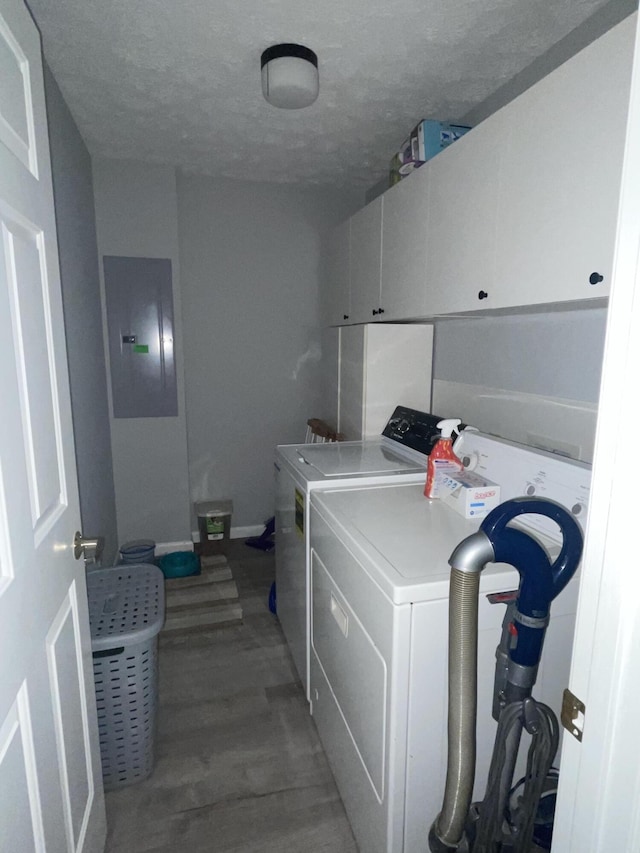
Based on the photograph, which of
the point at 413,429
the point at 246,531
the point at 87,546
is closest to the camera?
the point at 87,546

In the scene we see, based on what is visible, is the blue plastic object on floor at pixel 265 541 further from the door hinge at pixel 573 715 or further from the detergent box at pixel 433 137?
the door hinge at pixel 573 715

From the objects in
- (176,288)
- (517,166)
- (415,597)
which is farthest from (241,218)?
(415,597)

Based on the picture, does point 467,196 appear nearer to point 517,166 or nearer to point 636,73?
point 517,166

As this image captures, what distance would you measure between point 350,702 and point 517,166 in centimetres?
159

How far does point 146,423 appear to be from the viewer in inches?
122

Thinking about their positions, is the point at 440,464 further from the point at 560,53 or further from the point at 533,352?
the point at 560,53

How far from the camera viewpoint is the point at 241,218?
3.20 m

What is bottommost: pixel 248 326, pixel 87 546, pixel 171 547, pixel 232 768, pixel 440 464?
pixel 232 768

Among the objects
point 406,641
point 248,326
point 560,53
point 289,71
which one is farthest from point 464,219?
point 248,326

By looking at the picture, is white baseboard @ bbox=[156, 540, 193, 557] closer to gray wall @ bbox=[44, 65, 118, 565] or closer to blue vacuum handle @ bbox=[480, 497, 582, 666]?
gray wall @ bbox=[44, 65, 118, 565]

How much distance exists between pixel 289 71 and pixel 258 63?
21 cm

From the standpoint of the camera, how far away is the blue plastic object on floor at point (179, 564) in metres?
2.96

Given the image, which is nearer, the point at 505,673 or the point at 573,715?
the point at 573,715

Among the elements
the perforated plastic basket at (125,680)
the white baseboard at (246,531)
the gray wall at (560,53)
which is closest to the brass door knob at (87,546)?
the perforated plastic basket at (125,680)
